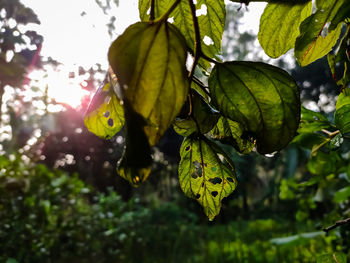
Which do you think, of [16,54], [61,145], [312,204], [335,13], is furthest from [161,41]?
[61,145]

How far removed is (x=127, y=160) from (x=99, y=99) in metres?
0.08

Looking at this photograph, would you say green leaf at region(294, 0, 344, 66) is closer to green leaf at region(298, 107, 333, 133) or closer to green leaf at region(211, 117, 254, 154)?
green leaf at region(211, 117, 254, 154)

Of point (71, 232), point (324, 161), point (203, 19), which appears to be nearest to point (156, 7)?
point (203, 19)

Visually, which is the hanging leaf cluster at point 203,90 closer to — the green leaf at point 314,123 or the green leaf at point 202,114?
the green leaf at point 202,114

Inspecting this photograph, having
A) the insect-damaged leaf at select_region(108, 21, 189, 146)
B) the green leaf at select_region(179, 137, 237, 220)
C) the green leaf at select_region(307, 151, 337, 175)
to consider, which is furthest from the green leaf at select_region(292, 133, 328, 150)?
the insect-damaged leaf at select_region(108, 21, 189, 146)

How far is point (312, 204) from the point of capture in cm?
148

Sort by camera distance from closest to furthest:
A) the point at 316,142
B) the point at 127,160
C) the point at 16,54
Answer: the point at 127,160
the point at 316,142
the point at 16,54

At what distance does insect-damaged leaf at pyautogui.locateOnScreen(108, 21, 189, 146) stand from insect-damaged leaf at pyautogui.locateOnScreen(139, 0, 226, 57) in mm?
112

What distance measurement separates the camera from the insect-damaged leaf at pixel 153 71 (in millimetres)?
181

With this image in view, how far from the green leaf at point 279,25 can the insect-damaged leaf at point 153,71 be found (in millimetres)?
131

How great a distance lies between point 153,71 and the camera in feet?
0.62

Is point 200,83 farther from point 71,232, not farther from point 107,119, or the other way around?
point 71,232

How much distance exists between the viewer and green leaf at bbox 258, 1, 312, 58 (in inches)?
11.4

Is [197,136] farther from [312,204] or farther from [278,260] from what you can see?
[278,260]
